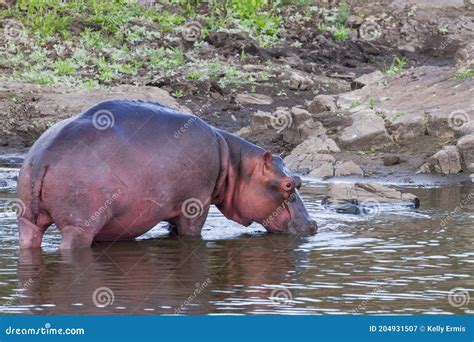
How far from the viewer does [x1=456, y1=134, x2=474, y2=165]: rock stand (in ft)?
51.2

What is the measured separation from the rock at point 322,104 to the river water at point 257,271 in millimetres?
6211

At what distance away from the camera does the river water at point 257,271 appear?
784 cm

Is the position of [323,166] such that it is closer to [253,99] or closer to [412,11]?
[253,99]

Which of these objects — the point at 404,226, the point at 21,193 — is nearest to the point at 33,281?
the point at 21,193

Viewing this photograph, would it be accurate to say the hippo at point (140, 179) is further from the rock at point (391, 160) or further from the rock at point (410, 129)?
the rock at point (410, 129)

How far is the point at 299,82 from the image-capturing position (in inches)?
821

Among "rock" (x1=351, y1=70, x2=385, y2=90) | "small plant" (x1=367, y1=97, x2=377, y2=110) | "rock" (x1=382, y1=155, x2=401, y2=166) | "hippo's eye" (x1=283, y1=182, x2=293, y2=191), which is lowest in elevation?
"rock" (x1=382, y1=155, x2=401, y2=166)

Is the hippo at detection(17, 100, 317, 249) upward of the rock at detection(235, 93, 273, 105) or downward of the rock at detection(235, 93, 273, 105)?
upward

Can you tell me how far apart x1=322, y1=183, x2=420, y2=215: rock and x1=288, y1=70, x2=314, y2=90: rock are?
7.31m

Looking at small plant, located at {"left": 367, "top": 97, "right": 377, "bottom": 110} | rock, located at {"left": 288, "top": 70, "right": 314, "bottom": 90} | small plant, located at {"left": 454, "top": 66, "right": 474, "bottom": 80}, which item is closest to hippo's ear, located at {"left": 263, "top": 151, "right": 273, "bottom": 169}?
small plant, located at {"left": 367, "top": 97, "right": 377, "bottom": 110}

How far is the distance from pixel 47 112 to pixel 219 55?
460 centimetres

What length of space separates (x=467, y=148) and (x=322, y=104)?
11.0 ft

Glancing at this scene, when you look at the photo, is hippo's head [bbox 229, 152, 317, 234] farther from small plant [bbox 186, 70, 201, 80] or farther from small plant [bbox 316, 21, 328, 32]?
small plant [bbox 316, 21, 328, 32]

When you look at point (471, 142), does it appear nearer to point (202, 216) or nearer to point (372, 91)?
point (372, 91)
